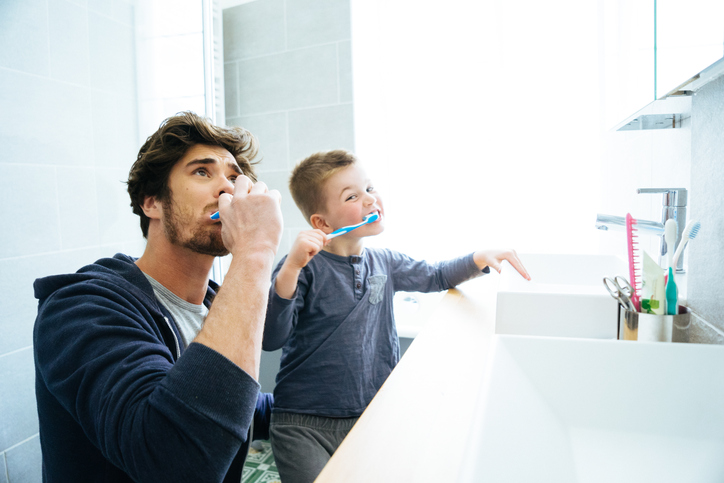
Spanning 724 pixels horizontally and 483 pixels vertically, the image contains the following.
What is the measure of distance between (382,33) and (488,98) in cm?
59

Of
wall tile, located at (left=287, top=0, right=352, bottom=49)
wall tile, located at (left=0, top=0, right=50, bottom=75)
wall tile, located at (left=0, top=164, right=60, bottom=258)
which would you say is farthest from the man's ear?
wall tile, located at (left=287, top=0, right=352, bottom=49)

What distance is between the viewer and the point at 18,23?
1.09m

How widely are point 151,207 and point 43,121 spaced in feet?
1.54

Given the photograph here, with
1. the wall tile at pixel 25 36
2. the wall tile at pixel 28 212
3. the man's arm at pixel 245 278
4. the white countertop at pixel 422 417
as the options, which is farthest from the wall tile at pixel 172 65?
the white countertop at pixel 422 417

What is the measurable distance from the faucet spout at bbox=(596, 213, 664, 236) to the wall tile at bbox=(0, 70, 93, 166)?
130 cm

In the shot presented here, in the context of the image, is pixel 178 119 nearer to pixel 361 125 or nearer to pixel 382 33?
pixel 361 125

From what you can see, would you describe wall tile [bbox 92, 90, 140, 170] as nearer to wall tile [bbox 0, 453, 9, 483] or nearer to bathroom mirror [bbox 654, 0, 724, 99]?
wall tile [bbox 0, 453, 9, 483]

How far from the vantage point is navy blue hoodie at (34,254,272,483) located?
507 mm

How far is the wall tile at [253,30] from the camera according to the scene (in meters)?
2.08

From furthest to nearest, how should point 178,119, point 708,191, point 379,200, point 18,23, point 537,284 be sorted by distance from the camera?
A: point 379,200, point 537,284, point 18,23, point 178,119, point 708,191

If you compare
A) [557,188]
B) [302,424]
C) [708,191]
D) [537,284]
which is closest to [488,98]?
[557,188]

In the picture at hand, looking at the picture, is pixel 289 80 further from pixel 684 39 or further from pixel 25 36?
pixel 684 39

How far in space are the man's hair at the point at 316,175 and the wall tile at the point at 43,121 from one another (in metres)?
0.58

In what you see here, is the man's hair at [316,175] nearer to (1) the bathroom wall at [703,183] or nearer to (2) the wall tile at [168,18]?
(2) the wall tile at [168,18]
